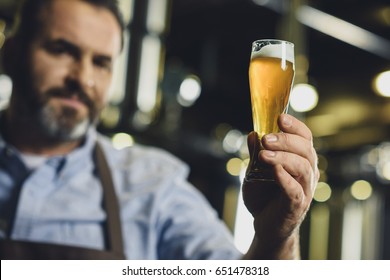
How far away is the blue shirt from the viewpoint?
144 cm

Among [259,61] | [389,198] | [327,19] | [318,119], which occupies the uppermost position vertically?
[327,19]

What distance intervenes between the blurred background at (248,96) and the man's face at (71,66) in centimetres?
144

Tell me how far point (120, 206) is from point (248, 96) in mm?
4444

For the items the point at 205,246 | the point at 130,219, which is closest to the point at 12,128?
the point at 130,219

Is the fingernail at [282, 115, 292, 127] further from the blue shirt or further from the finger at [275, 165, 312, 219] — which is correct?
the blue shirt

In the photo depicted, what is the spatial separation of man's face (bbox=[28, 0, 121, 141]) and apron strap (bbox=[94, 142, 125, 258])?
0.14 meters

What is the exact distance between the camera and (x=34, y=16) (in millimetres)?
1650

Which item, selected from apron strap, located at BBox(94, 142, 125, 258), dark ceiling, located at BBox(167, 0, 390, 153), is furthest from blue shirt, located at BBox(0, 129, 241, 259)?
dark ceiling, located at BBox(167, 0, 390, 153)

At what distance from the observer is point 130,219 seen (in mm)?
1542

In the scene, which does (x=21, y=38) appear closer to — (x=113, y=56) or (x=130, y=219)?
(x=113, y=56)

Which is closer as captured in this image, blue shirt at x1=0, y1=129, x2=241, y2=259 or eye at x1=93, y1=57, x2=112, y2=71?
blue shirt at x1=0, y1=129, x2=241, y2=259

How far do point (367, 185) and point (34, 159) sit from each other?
18.8 ft

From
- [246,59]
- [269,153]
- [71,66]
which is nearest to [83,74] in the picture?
[71,66]

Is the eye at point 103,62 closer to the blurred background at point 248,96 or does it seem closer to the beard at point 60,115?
the beard at point 60,115
